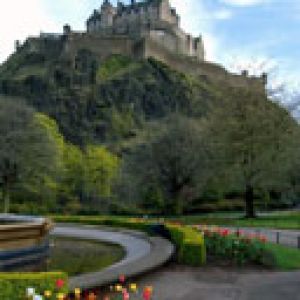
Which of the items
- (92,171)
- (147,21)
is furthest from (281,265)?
(147,21)

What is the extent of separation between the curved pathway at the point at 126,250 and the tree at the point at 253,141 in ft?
44.4

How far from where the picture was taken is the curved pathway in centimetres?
1024

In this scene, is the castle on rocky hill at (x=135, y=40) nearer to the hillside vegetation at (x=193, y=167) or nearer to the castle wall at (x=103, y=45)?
the castle wall at (x=103, y=45)

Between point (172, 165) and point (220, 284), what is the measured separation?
26.2 metres

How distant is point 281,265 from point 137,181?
25.2 metres

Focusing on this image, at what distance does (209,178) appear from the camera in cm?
3669

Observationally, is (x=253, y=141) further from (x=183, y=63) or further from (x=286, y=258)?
(x=183, y=63)

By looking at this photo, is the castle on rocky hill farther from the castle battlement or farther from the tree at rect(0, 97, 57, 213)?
the tree at rect(0, 97, 57, 213)

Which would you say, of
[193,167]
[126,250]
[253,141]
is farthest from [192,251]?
[193,167]

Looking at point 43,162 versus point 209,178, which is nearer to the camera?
point 209,178

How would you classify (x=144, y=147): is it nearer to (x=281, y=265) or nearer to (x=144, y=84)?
(x=281, y=265)

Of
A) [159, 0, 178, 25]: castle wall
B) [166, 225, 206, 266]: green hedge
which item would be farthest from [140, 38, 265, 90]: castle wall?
[166, 225, 206, 266]: green hedge

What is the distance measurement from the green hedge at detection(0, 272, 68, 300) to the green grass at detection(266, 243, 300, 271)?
739 centimetres

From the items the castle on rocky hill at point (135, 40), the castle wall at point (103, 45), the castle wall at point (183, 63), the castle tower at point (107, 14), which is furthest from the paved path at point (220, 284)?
the castle tower at point (107, 14)
